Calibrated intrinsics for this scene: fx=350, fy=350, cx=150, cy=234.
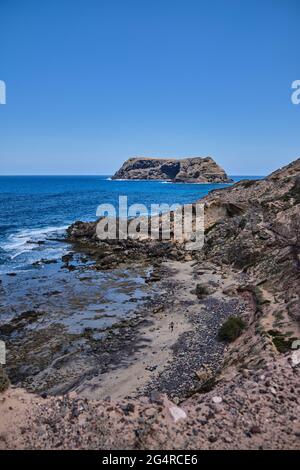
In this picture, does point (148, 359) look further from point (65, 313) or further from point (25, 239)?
point (25, 239)

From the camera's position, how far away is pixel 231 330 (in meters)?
18.1

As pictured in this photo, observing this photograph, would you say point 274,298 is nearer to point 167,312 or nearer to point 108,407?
point 167,312

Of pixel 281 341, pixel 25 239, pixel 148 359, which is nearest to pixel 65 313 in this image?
pixel 148 359

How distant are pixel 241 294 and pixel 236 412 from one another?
50.6 feet

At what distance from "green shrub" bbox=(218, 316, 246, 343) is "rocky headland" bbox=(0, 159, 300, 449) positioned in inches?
2.8

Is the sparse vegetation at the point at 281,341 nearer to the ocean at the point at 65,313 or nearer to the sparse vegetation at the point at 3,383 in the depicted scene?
the ocean at the point at 65,313

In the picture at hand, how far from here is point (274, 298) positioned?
2095cm

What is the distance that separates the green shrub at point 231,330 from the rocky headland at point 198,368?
7 centimetres

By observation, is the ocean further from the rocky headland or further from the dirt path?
the dirt path

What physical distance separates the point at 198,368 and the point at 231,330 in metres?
3.43

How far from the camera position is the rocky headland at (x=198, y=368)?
9258 millimetres

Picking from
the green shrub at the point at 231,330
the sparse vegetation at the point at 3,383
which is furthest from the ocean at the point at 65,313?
the green shrub at the point at 231,330

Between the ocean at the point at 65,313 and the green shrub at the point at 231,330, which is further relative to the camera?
the green shrub at the point at 231,330
